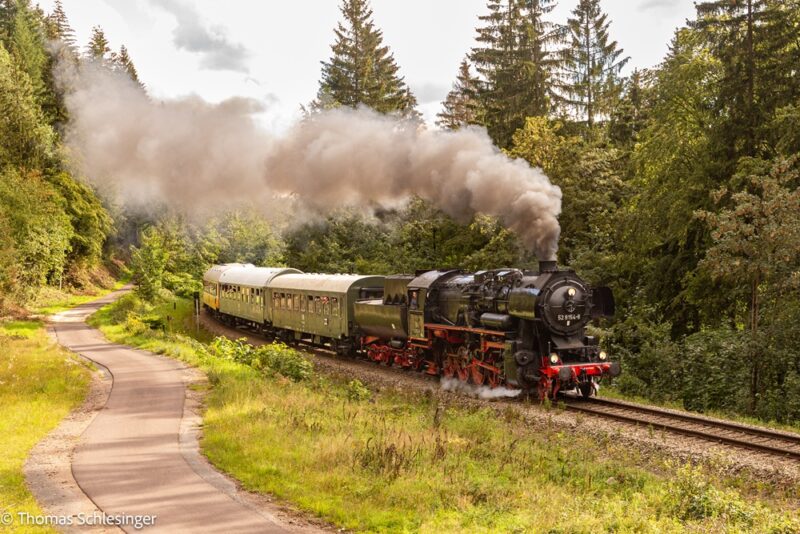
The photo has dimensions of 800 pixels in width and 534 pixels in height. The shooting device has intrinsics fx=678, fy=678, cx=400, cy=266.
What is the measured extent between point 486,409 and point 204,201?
12750mm

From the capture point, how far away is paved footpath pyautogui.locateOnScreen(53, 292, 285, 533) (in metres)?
Result: 7.79

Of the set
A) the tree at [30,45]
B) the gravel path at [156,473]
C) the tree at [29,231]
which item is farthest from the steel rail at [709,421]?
the tree at [30,45]

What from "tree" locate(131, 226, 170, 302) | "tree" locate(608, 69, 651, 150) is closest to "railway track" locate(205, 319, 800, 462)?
"tree" locate(131, 226, 170, 302)

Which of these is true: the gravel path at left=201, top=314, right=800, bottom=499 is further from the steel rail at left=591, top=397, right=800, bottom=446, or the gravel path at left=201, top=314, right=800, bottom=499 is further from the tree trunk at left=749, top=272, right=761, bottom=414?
the tree trunk at left=749, top=272, right=761, bottom=414

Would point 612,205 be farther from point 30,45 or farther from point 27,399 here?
point 30,45

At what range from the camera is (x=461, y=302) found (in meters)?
17.8

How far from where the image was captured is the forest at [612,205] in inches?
722

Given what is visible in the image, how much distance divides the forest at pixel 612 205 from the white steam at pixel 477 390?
5282mm

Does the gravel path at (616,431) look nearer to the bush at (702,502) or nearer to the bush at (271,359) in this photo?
the bush at (271,359)

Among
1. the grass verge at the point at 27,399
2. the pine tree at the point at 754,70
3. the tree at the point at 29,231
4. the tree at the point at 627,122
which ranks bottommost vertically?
the grass verge at the point at 27,399

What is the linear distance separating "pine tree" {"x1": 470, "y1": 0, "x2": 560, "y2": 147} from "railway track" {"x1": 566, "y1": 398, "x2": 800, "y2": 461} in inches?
1038

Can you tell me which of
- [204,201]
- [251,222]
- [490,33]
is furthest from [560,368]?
[251,222]

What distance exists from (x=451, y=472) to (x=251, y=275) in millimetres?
27152

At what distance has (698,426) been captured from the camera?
44.7 ft
